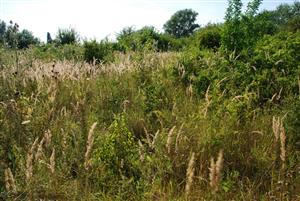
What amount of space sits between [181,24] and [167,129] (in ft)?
263

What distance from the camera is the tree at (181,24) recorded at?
3191 inches

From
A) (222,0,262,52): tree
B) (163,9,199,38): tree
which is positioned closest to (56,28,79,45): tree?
(222,0,262,52): tree

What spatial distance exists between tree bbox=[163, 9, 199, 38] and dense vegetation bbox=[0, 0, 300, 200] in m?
75.2

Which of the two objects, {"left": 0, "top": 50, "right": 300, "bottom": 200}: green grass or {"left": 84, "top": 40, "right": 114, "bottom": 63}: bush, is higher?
{"left": 84, "top": 40, "right": 114, "bottom": 63}: bush

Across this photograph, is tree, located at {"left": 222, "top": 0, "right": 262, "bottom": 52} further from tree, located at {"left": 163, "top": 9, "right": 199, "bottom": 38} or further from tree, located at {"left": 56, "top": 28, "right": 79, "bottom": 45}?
tree, located at {"left": 163, "top": 9, "right": 199, "bottom": 38}

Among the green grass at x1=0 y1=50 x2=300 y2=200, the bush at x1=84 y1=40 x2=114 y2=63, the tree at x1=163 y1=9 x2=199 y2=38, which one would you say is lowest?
the green grass at x1=0 y1=50 x2=300 y2=200

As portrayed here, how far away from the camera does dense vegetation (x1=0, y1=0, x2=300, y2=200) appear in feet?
9.65

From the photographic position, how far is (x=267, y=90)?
5.10 metres

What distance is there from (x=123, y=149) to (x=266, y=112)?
1866mm

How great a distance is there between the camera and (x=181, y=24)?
3238 inches

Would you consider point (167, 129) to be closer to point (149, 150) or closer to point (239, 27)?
point (149, 150)

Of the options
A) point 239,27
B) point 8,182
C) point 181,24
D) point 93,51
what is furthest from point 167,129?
point 181,24

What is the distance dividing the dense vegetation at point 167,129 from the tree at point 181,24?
7520 cm

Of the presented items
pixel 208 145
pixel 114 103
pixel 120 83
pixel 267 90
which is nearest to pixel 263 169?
pixel 208 145
